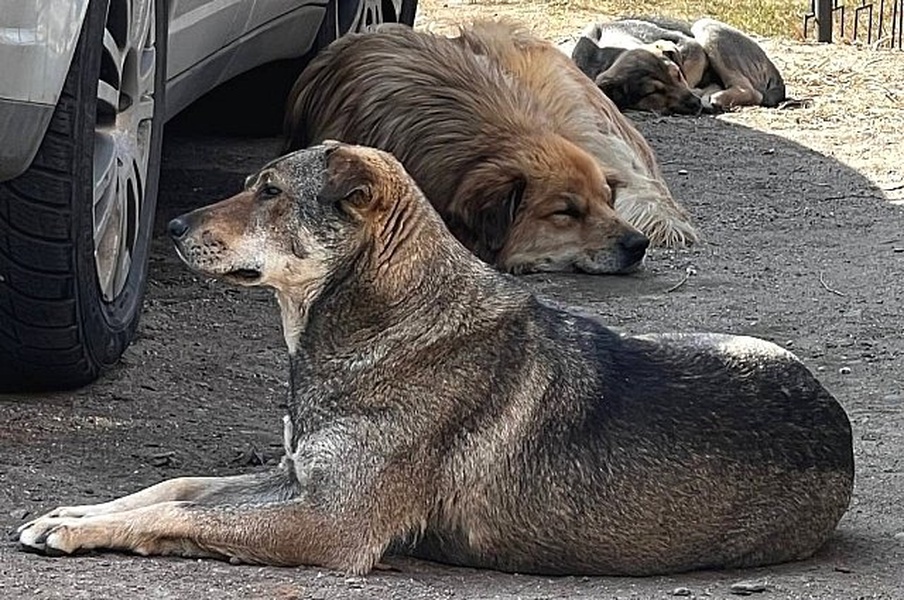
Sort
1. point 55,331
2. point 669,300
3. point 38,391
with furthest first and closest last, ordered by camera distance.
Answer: point 669,300 → point 38,391 → point 55,331

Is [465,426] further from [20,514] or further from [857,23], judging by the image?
[857,23]

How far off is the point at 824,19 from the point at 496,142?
28.1ft

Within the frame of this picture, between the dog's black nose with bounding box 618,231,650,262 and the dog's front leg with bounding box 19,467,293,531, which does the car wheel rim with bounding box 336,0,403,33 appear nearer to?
the dog's black nose with bounding box 618,231,650,262

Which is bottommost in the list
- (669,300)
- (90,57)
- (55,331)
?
(669,300)

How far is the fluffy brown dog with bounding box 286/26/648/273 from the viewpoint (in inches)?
296

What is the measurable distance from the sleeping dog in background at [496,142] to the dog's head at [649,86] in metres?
3.23

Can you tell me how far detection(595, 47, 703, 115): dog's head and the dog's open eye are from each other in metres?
7.58

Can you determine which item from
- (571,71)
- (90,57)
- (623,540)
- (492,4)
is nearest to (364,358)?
(623,540)

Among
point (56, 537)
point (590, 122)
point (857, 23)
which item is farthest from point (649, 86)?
point (56, 537)

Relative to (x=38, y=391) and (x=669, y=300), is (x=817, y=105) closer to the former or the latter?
(x=669, y=300)

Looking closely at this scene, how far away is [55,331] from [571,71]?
472cm

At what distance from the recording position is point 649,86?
11781 millimetres

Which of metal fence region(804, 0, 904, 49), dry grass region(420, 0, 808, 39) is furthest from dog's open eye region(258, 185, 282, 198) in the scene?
metal fence region(804, 0, 904, 49)

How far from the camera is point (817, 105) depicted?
12133 millimetres
